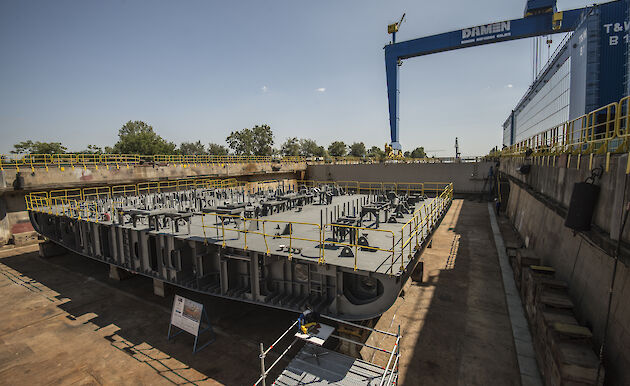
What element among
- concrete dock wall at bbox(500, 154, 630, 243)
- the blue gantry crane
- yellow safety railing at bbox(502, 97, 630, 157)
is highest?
the blue gantry crane

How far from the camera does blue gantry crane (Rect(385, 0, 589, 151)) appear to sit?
3178cm

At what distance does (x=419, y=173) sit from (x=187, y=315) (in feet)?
111

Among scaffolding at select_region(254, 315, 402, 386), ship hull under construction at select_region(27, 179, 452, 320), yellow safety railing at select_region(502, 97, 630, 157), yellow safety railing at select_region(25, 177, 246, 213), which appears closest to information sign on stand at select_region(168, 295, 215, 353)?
ship hull under construction at select_region(27, 179, 452, 320)

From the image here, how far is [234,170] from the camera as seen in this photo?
33.0m

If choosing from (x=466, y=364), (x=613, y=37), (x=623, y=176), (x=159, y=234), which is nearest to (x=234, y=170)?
(x=159, y=234)

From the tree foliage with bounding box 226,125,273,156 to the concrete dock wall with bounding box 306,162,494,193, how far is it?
42500mm

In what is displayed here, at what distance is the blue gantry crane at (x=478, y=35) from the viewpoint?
31781 mm

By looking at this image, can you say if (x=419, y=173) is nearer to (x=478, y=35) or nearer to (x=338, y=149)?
(x=478, y=35)

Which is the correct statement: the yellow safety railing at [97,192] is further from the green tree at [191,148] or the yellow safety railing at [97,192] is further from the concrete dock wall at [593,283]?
the green tree at [191,148]

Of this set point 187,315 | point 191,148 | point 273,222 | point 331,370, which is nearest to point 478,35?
point 273,222

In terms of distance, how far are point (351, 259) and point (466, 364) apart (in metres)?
3.97

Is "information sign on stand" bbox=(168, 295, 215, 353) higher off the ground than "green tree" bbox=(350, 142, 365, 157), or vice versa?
"green tree" bbox=(350, 142, 365, 157)

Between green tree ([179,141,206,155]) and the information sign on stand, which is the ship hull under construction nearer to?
the information sign on stand

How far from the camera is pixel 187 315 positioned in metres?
8.73
